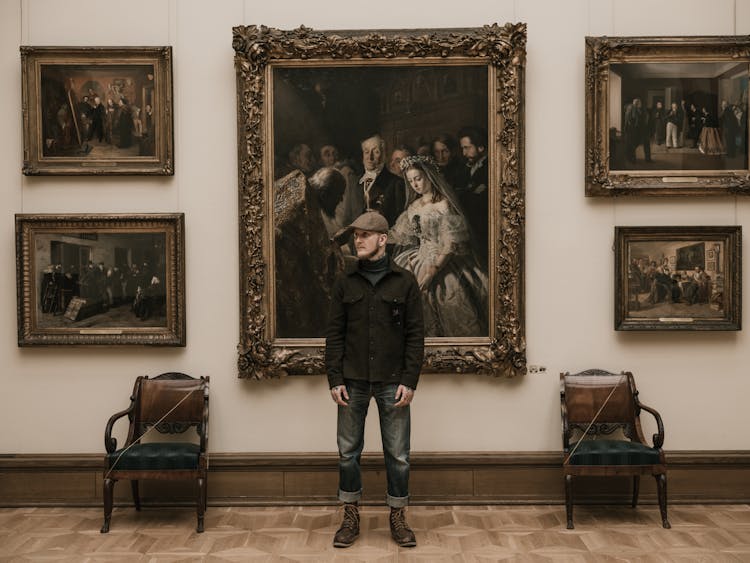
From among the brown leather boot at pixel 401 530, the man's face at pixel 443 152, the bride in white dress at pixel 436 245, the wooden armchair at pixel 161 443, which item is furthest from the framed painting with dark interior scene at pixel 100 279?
the brown leather boot at pixel 401 530

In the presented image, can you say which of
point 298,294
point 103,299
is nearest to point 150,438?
point 103,299

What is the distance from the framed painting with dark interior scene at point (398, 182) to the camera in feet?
23.5

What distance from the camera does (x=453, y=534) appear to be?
6445 mm

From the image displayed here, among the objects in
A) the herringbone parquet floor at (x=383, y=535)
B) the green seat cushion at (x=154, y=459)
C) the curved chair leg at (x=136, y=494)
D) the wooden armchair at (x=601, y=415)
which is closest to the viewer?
the herringbone parquet floor at (x=383, y=535)

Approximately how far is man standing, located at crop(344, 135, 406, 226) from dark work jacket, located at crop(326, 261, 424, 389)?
3.56 feet

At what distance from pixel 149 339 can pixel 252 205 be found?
156 cm

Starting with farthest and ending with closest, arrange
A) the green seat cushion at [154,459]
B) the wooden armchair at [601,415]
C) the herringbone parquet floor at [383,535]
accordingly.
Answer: the wooden armchair at [601,415], the green seat cushion at [154,459], the herringbone parquet floor at [383,535]

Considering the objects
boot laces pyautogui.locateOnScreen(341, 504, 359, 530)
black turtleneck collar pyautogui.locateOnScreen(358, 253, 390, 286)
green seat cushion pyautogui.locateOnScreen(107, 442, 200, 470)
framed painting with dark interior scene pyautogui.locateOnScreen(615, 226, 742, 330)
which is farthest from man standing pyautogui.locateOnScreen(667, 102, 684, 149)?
green seat cushion pyautogui.locateOnScreen(107, 442, 200, 470)

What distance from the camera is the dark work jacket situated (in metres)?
6.14

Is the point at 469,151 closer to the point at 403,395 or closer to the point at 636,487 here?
the point at 403,395

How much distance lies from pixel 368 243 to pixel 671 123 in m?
3.15

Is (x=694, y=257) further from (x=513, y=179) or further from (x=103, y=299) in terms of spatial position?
(x=103, y=299)

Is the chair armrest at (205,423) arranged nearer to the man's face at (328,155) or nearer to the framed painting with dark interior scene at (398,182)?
the framed painting with dark interior scene at (398,182)

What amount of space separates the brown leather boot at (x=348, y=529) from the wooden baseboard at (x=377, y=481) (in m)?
0.91
